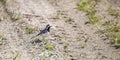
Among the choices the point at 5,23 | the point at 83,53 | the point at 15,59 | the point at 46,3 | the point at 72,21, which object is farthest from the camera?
the point at 46,3

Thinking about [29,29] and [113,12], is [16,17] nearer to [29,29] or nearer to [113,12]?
[29,29]

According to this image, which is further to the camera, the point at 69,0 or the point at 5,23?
the point at 69,0

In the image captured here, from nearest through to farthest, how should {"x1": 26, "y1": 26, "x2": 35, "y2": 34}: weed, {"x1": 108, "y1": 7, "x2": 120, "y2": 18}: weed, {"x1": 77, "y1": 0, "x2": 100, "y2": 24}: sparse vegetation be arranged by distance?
{"x1": 26, "y1": 26, "x2": 35, "y2": 34}: weed → {"x1": 77, "y1": 0, "x2": 100, "y2": 24}: sparse vegetation → {"x1": 108, "y1": 7, "x2": 120, "y2": 18}: weed

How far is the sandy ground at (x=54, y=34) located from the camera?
384 inches

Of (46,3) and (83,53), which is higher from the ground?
(46,3)

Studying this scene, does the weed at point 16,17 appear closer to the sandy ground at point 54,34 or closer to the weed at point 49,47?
the sandy ground at point 54,34

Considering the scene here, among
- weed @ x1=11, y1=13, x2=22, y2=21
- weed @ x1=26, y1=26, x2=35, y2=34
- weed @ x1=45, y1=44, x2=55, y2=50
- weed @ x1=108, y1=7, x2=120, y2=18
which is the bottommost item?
weed @ x1=45, y1=44, x2=55, y2=50

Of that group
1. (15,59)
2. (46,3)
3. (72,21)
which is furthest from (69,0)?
(15,59)

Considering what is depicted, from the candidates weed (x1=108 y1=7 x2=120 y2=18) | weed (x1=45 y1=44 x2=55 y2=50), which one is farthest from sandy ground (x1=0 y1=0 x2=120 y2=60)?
weed (x1=108 y1=7 x2=120 y2=18)

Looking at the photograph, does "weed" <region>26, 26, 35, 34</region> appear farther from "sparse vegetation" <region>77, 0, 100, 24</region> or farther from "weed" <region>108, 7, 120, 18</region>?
"weed" <region>108, 7, 120, 18</region>

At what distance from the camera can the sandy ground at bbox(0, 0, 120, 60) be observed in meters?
9.76

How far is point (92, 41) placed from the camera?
10.8 metres

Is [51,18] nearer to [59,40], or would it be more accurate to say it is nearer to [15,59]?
[59,40]

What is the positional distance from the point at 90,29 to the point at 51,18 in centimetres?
159
